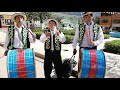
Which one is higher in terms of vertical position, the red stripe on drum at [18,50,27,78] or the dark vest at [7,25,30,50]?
the dark vest at [7,25,30,50]

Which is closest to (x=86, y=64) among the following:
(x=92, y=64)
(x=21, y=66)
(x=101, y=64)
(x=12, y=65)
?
(x=92, y=64)

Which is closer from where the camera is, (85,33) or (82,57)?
(82,57)

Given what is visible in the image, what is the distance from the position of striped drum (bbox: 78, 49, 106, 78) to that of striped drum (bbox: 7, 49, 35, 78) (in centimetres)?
90

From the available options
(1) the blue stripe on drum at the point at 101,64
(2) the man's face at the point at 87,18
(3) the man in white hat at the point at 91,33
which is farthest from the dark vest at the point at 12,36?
(1) the blue stripe on drum at the point at 101,64

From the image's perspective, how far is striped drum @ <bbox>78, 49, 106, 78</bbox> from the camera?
11.8 feet

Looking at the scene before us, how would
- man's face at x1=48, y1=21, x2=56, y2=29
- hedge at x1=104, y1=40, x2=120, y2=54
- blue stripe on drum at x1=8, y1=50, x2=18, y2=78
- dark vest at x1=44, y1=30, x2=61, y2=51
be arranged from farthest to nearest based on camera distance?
hedge at x1=104, y1=40, x2=120, y2=54 < dark vest at x1=44, y1=30, x2=61, y2=51 < man's face at x1=48, y1=21, x2=56, y2=29 < blue stripe on drum at x1=8, y1=50, x2=18, y2=78

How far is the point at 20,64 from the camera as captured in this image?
3543mm

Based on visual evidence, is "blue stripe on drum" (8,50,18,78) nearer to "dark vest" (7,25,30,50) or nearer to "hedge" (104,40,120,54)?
"dark vest" (7,25,30,50)

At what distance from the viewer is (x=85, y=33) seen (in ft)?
13.2

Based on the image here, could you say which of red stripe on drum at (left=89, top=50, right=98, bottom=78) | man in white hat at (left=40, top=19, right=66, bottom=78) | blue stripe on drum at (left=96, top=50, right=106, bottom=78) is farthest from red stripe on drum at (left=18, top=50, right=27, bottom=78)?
blue stripe on drum at (left=96, top=50, right=106, bottom=78)

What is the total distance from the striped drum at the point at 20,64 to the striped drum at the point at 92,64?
0.90 metres
